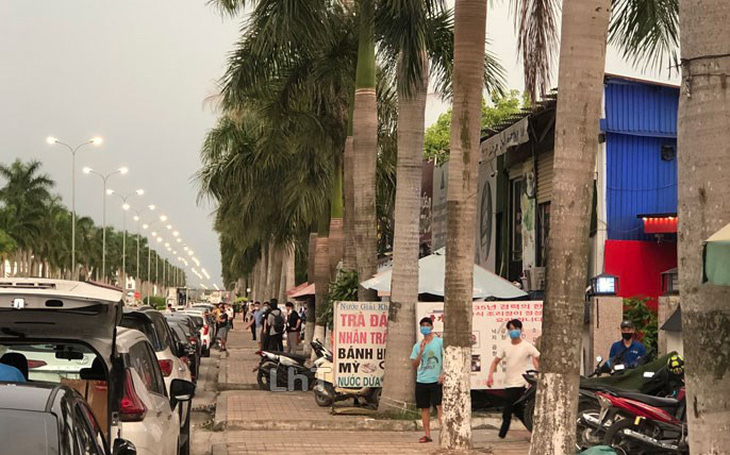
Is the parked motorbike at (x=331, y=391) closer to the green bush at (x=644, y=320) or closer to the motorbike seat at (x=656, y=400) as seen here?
the green bush at (x=644, y=320)

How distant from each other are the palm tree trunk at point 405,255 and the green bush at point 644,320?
5608 mm

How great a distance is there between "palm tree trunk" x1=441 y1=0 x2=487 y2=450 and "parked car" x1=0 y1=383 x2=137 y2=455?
872cm

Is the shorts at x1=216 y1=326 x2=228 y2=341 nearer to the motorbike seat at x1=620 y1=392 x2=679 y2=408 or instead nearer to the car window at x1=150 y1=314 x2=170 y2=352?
the car window at x1=150 y1=314 x2=170 y2=352

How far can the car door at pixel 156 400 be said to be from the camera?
961 cm

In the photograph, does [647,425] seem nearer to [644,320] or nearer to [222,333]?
[644,320]

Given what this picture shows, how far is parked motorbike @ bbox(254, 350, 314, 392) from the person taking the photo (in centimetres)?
2592

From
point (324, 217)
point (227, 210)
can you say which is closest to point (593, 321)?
point (324, 217)

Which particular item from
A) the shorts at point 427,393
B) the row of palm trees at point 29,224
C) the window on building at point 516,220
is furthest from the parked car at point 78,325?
the row of palm trees at point 29,224

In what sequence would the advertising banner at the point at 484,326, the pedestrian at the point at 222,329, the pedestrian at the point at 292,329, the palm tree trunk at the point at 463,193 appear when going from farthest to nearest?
1. the pedestrian at the point at 222,329
2. the pedestrian at the point at 292,329
3. the advertising banner at the point at 484,326
4. the palm tree trunk at the point at 463,193

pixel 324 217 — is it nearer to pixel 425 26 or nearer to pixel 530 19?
pixel 425 26

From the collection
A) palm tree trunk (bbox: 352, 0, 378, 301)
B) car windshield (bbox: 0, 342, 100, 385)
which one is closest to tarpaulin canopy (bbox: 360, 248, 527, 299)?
palm tree trunk (bbox: 352, 0, 378, 301)

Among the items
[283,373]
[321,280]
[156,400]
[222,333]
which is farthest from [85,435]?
[222,333]

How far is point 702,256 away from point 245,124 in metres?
37.7

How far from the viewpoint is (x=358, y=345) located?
21094 mm
